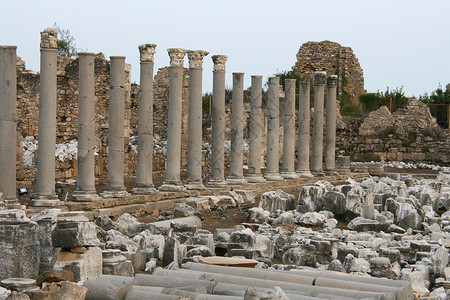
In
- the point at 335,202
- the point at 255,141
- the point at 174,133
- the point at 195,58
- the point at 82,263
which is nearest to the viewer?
the point at 82,263

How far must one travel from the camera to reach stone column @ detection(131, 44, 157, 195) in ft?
Answer: 60.3

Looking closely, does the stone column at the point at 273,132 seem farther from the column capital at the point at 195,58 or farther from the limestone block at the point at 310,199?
the limestone block at the point at 310,199

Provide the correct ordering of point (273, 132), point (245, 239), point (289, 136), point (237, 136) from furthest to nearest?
point (289, 136), point (273, 132), point (237, 136), point (245, 239)

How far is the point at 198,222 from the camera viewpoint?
15.7 meters

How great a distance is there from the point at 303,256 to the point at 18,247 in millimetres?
4392

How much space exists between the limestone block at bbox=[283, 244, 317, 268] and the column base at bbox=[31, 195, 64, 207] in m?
5.62

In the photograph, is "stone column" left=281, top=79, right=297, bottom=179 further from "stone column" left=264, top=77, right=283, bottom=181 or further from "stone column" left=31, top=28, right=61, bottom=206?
"stone column" left=31, top=28, right=61, bottom=206

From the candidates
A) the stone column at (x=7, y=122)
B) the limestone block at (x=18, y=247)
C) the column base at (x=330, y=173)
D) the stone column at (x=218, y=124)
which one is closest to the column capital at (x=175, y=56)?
the stone column at (x=218, y=124)

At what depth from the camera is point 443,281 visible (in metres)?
10.2

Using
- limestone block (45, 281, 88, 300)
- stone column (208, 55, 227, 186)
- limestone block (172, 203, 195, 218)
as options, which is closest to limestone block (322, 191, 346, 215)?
limestone block (172, 203, 195, 218)

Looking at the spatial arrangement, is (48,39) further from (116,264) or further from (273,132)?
(273,132)

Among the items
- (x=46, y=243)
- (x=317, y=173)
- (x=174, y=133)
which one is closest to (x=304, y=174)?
(x=317, y=173)

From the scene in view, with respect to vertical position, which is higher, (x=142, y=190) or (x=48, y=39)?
(x=48, y=39)

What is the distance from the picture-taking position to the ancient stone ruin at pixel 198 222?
29.2 ft
